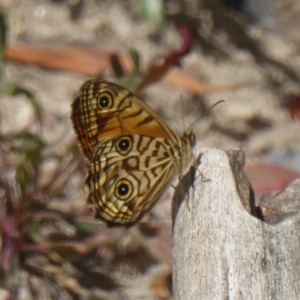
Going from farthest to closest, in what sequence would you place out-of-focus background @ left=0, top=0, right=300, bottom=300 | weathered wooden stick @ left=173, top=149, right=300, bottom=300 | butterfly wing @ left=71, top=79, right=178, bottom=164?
1. out-of-focus background @ left=0, top=0, right=300, bottom=300
2. butterfly wing @ left=71, top=79, right=178, bottom=164
3. weathered wooden stick @ left=173, top=149, right=300, bottom=300

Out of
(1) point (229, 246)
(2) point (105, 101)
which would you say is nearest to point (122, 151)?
(2) point (105, 101)

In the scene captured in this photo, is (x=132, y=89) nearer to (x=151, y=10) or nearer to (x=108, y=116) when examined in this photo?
(x=151, y=10)

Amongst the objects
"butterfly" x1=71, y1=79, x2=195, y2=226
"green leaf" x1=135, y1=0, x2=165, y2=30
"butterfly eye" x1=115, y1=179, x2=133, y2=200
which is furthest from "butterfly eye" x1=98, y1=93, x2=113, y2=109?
"green leaf" x1=135, y1=0, x2=165, y2=30

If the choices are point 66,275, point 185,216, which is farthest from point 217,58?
point 185,216

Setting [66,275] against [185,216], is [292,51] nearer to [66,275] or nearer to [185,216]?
[66,275]

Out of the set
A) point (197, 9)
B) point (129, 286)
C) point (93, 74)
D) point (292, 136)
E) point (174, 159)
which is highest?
point (197, 9)

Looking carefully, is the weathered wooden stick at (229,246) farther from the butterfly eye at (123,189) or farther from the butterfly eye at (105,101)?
the butterfly eye at (105,101)

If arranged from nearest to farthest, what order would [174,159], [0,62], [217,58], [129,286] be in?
[174,159], [0,62], [129,286], [217,58]

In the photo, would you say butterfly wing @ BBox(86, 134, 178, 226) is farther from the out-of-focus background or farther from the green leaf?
the green leaf
